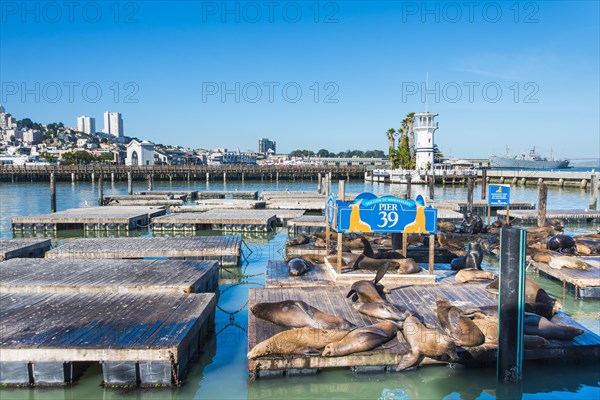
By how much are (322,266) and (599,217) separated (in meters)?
16.2

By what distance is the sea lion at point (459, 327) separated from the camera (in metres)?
5.59

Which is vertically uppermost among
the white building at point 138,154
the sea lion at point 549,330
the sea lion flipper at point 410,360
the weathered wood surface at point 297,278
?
the white building at point 138,154

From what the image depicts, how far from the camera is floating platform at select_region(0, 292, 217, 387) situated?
5.09 meters

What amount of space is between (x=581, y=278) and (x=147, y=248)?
9377 millimetres

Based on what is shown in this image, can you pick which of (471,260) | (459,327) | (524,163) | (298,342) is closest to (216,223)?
(471,260)

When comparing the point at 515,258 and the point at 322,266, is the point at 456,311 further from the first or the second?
the point at 322,266

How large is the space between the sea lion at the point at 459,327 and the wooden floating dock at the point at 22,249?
9.19 metres

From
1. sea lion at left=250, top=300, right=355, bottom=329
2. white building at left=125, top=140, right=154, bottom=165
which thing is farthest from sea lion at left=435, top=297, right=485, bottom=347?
white building at left=125, top=140, right=154, bottom=165

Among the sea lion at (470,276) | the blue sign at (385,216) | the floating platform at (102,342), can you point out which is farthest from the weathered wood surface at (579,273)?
the floating platform at (102,342)

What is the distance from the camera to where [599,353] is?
572cm

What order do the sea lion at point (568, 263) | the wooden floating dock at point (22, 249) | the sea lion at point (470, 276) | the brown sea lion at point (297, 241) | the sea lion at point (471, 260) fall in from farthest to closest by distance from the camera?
1. the brown sea lion at point (297, 241)
2. the wooden floating dock at point (22, 249)
3. the sea lion at point (568, 263)
4. the sea lion at point (471, 260)
5. the sea lion at point (470, 276)

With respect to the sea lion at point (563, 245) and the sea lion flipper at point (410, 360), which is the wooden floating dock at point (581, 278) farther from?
the sea lion flipper at point (410, 360)

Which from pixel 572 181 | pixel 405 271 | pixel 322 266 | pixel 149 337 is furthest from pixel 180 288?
pixel 572 181

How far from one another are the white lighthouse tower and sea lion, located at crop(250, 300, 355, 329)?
154 ft
